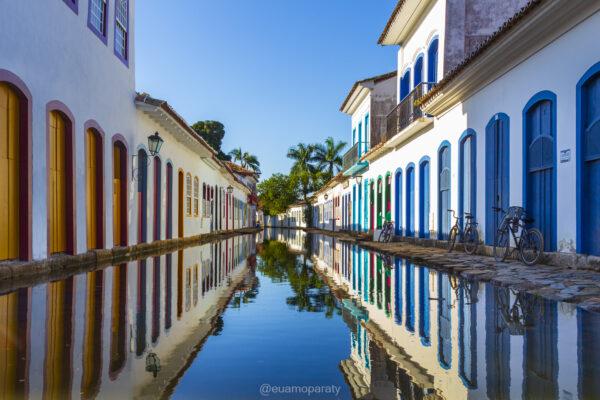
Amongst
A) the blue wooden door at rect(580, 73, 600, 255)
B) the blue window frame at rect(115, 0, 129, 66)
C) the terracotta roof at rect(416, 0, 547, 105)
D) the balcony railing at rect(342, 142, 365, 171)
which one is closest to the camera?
the blue wooden door at rect(580, 73, 600, 255)

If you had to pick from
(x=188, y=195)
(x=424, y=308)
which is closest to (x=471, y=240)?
(x=424, y=308)

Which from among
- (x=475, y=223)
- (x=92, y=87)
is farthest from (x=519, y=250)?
(x=92, y=87)

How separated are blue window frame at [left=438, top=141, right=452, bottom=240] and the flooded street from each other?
806 centimetres

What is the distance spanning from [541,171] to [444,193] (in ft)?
17.3

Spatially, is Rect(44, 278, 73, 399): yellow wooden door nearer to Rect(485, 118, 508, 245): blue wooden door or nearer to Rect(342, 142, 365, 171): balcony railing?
Rect(485, 118, 508, 245): blue wooden door

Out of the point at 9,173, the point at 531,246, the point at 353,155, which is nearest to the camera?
the point at 9,173

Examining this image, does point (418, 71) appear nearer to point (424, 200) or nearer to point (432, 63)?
point (432, 63)

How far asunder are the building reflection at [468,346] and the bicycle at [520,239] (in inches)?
119

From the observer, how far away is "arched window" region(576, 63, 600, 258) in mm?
7895

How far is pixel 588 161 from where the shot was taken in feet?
26.6

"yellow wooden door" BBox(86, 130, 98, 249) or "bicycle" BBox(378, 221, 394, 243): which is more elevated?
"yellow wooden door" BBox(86, 130, 98, 249)

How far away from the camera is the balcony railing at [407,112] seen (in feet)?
53.6

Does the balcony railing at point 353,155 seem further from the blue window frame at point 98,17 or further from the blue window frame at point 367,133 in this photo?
the blue window frame at point 98,17

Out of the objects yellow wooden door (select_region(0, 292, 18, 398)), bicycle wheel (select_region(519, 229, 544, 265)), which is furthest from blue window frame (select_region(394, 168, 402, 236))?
yellow wooden door (select_region(0, 292, 18, 398))
